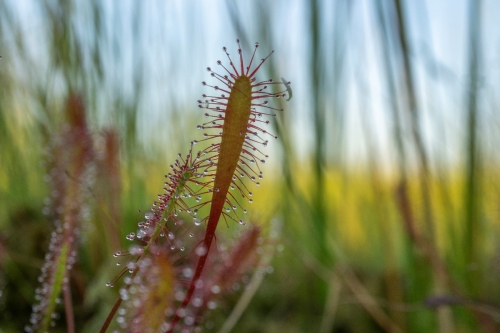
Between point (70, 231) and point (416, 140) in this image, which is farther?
point (416, 140)

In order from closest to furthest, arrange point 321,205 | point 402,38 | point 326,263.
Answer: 1. point 402,38
2. point 321,205
3. point 326,263

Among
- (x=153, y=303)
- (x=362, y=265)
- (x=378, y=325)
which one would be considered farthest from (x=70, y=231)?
(x=362, y=265)

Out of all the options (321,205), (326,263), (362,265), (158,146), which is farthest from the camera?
(158,146)

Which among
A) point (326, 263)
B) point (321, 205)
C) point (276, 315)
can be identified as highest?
point (321, 205)

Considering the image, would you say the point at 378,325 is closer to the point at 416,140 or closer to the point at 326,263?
the point at 326,263

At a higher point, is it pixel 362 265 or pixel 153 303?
pixel 153 303

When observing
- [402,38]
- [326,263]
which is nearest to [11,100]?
[326,263]

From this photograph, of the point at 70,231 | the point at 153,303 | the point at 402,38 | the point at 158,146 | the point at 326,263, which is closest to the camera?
the point at 153,303

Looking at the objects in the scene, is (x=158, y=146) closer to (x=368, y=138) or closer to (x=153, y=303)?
(x=368, y=138)

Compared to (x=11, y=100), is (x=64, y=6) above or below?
above
